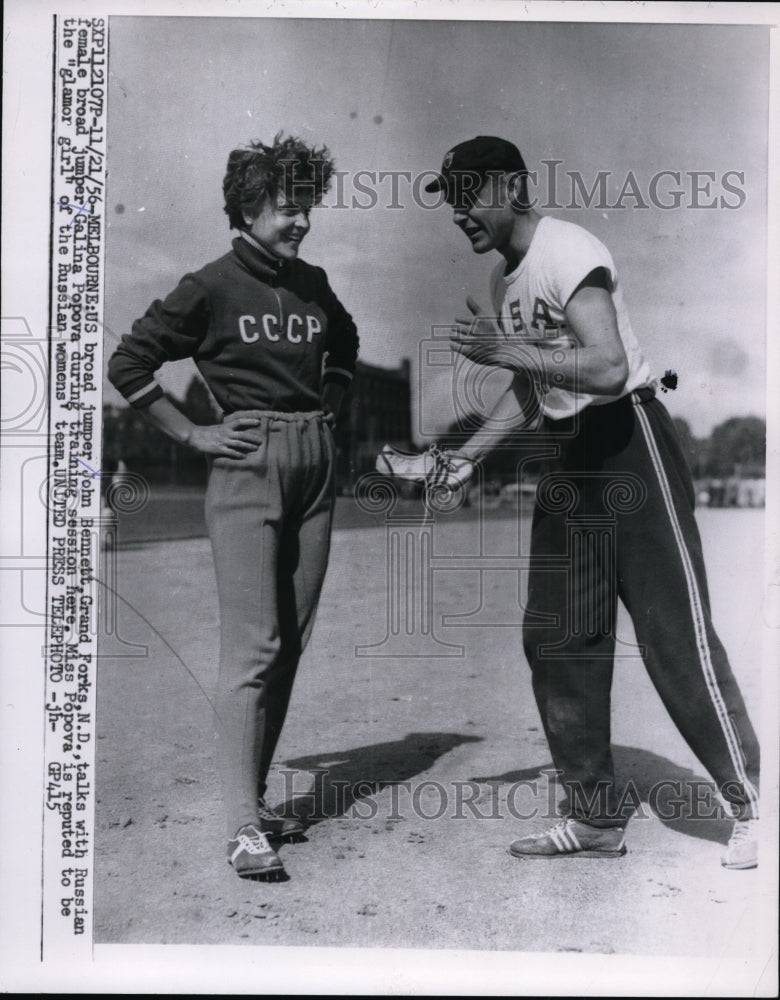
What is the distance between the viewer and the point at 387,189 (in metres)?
3.49

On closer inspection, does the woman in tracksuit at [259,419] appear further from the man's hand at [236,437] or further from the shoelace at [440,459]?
the shoelace at [440,459]

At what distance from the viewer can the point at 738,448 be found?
11.7 ft

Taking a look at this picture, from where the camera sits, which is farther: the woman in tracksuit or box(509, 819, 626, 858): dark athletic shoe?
box(509, 819, 626, 858): dark athletic shoe

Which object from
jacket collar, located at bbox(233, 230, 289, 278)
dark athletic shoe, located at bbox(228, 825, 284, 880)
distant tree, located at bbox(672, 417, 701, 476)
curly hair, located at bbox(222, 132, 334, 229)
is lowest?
dark athletic shoe, located at bbox(228, 825, 284, 880)

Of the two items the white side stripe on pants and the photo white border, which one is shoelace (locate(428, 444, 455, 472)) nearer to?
the white side stripe on pants

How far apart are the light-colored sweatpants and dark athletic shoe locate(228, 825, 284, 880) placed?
0.12ft

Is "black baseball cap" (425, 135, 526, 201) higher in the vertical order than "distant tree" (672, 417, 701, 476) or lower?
higher

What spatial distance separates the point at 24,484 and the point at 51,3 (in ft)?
5.29

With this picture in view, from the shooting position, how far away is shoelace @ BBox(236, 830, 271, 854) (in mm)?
3420

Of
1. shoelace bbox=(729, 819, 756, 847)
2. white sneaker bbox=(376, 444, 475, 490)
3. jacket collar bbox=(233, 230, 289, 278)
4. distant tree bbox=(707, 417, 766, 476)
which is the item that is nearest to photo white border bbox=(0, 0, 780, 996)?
distant tree bbox=(707, 417, 766, 476)

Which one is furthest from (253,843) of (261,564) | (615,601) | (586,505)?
(586,505)

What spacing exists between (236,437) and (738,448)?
170 cm

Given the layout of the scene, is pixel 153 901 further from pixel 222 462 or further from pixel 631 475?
pixel 631 475

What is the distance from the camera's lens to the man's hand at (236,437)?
11.1 ft
